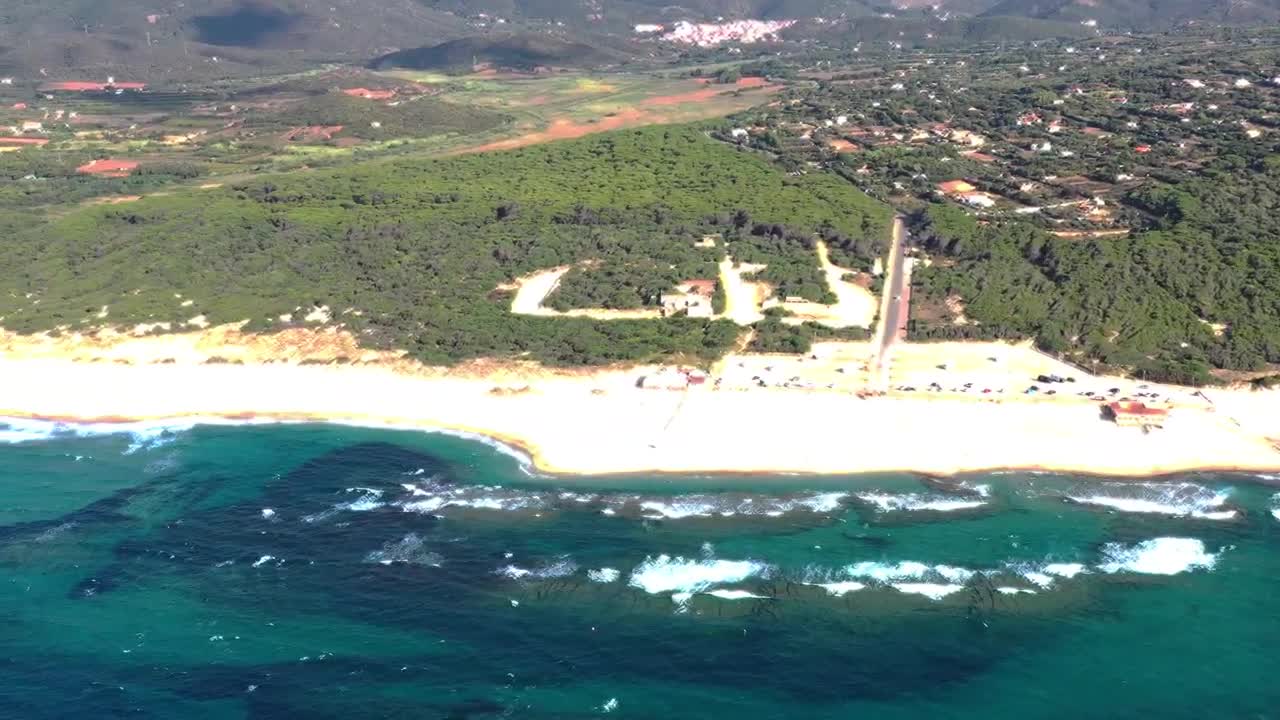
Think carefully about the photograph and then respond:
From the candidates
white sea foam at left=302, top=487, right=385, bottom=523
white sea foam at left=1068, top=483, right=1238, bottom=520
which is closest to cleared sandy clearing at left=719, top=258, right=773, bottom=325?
white sea foam at left=1068, top=483, right=1238, bottom=520

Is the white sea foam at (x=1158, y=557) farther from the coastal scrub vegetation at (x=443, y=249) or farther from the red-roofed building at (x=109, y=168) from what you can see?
Result: the red-roofed building at (x=109, y=168)

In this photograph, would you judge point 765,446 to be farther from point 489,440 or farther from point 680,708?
point 680,708

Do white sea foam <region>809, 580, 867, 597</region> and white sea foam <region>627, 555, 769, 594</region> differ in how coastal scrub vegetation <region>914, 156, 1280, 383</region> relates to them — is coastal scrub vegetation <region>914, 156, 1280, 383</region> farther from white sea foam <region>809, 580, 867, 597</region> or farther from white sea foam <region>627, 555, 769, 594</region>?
white sea foam <region>627, 555, 769, 594</region>

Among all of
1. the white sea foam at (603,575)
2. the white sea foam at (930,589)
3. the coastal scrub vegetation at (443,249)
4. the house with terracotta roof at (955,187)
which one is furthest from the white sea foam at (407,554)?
the house with terracotta roof at (955,187)

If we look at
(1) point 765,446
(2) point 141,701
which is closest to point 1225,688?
(1) point 765,446

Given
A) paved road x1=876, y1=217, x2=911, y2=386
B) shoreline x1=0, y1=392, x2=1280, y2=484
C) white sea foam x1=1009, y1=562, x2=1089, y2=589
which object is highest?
paved road x1=876, y1=217, x2=911, y2=386
